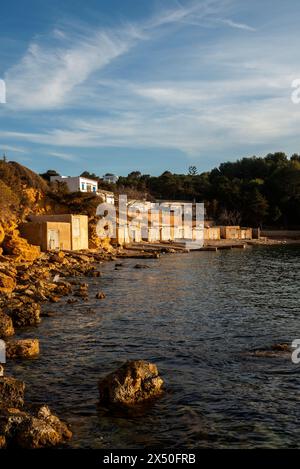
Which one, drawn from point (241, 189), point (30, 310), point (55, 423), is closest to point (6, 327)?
point (30, 310)

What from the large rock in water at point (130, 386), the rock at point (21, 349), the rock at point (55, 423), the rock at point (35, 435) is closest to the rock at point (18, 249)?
the rock at point (21, 349)

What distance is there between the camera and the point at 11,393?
1085 centimetres

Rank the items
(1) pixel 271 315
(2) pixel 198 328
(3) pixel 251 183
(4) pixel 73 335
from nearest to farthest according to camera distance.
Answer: (4) pixel 73 335 → (2) pixel 198 328 → (1) pixel 271 315 → (3) pixel 251 183

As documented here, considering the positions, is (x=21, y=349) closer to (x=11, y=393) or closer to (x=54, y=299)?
(x=11, y=393)

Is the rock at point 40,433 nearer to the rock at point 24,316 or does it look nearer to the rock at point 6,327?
the rock at point 6,327

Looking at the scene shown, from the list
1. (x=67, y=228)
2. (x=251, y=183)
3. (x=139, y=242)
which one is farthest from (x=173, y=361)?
(x=251, y=183)

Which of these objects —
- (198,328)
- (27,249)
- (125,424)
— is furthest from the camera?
(27,249)

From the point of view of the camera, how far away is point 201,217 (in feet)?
349

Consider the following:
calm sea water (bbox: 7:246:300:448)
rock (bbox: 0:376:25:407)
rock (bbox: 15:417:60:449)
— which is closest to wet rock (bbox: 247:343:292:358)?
calm sea water (bbox: 7:246:300:448)

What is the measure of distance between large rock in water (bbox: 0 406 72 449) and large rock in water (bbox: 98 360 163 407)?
1853 millimetres

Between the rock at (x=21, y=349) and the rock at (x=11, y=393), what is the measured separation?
3.65 meters

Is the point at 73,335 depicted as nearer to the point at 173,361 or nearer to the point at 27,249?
the point at 173,361

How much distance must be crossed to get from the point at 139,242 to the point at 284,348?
56.3 meters

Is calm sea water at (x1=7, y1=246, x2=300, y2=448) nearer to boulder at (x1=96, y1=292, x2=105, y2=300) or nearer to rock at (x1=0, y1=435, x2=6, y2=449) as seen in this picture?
boulder at (x1=96, y1=292, x2=105, y2=300)
